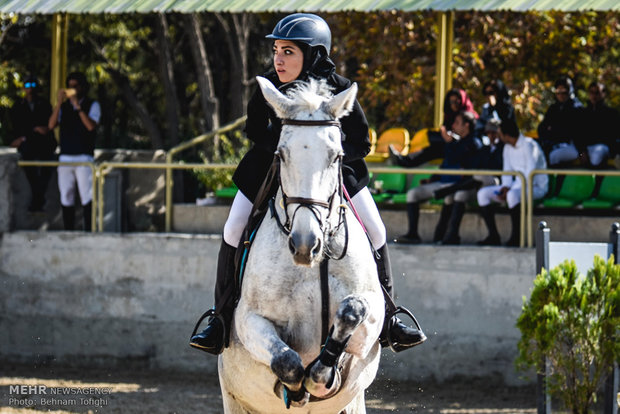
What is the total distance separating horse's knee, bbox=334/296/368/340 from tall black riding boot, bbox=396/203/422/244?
753cm

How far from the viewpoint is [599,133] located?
13.2 m

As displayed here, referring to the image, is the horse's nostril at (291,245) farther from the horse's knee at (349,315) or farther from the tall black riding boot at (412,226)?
the tall black riding boot at (412,226)

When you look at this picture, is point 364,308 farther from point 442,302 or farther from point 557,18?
point 557,18

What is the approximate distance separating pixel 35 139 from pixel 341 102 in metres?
10.2

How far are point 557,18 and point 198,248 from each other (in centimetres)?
1139

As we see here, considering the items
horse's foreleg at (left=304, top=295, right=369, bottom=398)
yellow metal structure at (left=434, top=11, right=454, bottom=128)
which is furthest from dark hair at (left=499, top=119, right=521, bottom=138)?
horse's foreleg at (left=304, top=295, right=369, bottom=398)

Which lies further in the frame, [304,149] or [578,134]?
[578,134]

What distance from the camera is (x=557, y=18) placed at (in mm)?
22047

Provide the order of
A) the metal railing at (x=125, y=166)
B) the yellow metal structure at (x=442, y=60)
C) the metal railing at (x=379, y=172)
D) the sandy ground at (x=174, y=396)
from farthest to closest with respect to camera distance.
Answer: the yellow metal structure at (x=442, y=60) → the metal railing at (x=125, y=166) → the metal railing at (x=379, y=172) → the sandy ground at (x=174, y=396)

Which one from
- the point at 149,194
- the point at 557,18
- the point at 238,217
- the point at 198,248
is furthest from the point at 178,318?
the point at 557,18

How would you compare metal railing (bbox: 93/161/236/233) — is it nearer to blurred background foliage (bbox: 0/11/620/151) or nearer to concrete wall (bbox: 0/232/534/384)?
concrete wall (bbox: 0/232/534/384)

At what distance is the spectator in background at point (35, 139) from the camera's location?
15.0 m

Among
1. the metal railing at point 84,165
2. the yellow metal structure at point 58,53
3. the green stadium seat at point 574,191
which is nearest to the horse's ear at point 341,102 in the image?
the green stadium seat at point 574,191

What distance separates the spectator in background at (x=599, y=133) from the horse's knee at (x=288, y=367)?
839cm
